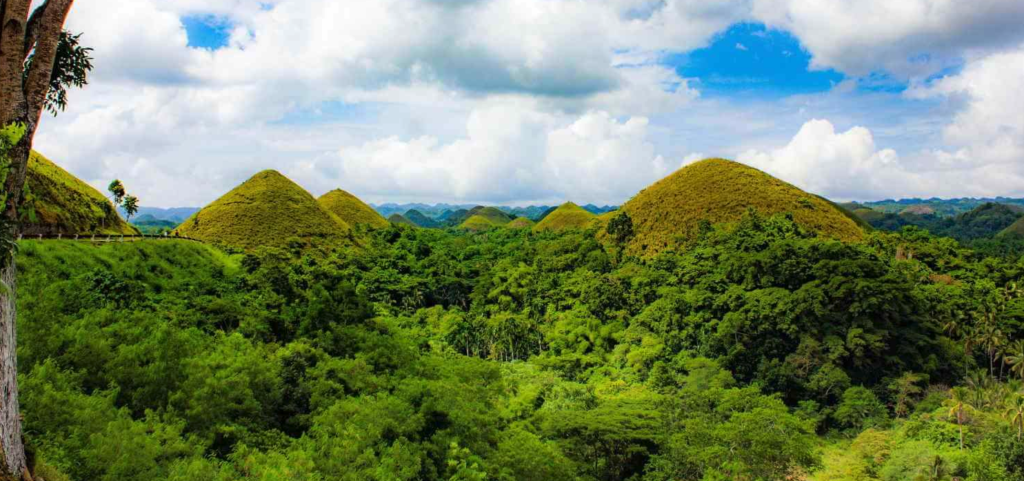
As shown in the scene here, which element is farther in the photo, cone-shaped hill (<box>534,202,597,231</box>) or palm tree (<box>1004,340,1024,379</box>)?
cone-shaped hill (<box>534,202,597,231</box>)

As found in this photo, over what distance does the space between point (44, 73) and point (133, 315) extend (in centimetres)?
1265

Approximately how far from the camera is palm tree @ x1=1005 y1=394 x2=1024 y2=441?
27047mm

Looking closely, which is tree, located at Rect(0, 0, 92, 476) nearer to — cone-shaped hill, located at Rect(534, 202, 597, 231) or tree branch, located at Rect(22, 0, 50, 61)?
tree branch, located at Rect(22, 0, 50, 61)

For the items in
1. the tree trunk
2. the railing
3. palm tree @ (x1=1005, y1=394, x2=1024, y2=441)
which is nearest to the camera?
the tree trunk

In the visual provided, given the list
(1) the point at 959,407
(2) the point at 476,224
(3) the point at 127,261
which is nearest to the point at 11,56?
(3) the point at 127,261

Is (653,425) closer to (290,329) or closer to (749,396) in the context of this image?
(749,396)

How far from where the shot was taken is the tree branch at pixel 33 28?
5926 millimetres

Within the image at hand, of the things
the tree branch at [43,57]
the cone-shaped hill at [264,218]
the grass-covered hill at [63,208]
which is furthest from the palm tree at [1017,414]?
the cone-shaped hill at [264,218]

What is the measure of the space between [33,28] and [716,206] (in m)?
74.2

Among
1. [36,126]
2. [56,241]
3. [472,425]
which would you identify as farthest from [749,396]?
[56,241]

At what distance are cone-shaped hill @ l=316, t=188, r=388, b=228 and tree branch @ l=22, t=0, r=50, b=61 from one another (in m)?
106

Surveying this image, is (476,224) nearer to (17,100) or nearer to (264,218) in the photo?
(264,218)

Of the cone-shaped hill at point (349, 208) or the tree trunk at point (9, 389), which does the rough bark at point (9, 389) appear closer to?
the tree trunk at point (9, 389)

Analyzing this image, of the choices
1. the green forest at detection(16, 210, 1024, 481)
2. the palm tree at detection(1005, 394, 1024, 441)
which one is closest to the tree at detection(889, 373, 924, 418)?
the green forest at detection(16, 210, 1024, 481)
